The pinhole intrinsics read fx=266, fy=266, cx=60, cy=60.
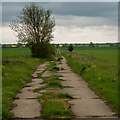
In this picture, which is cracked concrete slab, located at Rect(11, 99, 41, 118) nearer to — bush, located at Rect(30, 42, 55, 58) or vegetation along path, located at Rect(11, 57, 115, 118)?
vegetation along path, located at Rect(11, 57, 115, 118)

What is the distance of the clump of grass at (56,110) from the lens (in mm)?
7439

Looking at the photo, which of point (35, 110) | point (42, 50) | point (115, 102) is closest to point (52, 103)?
point (35, 110)

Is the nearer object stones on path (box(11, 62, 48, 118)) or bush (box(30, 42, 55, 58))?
stones on path (box(11, 62, 48, 118))

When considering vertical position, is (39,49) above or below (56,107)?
above

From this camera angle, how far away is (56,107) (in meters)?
8.21

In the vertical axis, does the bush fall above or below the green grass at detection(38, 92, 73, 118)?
above

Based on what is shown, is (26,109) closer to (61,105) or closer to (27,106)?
(27,106)

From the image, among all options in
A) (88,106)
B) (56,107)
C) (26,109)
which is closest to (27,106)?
(26,109)

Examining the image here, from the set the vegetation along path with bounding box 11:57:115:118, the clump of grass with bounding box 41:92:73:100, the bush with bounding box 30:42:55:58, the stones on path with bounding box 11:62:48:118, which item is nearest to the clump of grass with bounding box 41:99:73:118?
the vegetation along path with bounding box 11:57:115:118

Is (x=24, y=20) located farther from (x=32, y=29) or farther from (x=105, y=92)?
(x=105, y=92)

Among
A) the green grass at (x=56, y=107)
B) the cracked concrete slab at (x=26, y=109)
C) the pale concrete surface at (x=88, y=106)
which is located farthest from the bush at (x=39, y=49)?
the cracked concrete slab at (x=26, y=109)

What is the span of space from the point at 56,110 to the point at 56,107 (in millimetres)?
426

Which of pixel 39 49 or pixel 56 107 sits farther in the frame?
pixel 39 49

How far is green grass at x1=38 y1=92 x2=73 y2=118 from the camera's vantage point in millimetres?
7480
